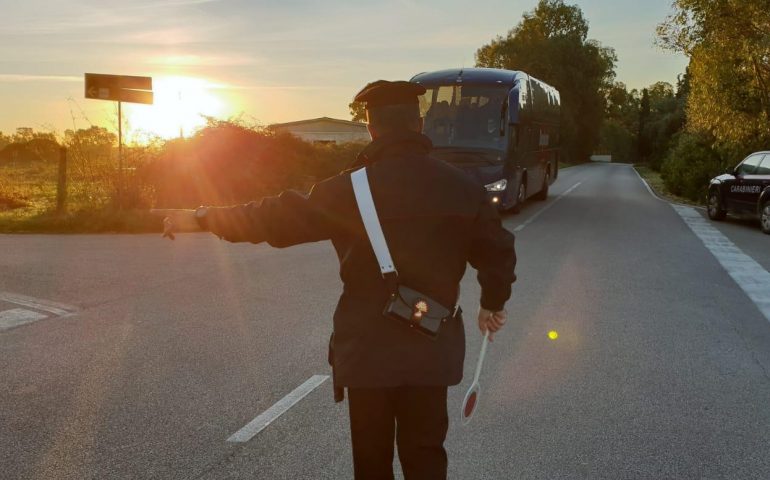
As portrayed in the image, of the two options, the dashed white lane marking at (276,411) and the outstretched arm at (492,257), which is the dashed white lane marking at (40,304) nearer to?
the dashed white lane marking at (276,411)

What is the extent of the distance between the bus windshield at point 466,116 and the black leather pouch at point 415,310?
13598 millimetres

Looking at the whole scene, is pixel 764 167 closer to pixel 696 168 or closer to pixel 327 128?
pixel 696 168

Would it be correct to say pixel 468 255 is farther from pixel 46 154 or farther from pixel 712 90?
pixel 712 90

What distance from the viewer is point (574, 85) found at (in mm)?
74250

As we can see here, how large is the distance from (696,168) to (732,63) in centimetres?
552

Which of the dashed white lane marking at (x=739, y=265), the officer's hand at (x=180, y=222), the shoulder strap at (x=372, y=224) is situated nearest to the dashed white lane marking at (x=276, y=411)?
the officer's hand at (x=180, y=222)

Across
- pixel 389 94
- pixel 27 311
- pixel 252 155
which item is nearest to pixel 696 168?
pixel 252 155

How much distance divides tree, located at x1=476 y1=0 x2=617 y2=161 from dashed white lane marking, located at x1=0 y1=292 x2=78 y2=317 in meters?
66.1

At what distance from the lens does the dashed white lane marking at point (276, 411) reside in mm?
4094

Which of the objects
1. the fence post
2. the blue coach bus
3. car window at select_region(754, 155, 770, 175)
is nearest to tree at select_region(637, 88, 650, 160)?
car window at select_region(754, 155, 770, 175)

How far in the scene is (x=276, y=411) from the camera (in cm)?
446

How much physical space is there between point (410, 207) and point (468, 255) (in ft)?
1.24

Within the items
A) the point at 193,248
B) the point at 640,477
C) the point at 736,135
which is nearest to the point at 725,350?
the point at 640,477

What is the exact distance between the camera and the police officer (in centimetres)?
241
